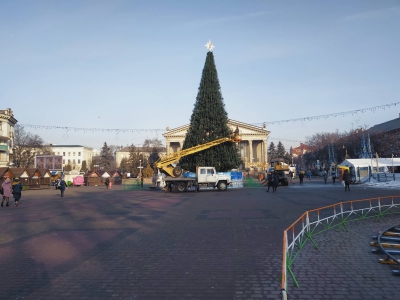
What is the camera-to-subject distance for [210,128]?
41.4 meters

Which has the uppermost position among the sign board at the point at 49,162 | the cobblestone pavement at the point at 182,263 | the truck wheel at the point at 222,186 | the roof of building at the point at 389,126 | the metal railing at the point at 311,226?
the roof of building at the point at 389,126

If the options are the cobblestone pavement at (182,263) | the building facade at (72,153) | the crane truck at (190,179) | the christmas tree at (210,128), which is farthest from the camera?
the building facade at (72,153)

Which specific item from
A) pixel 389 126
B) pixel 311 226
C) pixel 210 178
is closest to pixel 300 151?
pixel 389 126

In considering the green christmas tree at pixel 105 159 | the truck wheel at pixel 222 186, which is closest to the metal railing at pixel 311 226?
the truck wheel at pixel 222 186

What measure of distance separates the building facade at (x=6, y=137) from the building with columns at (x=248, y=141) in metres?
33.5

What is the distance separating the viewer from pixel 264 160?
291ft

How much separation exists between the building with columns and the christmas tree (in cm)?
4076

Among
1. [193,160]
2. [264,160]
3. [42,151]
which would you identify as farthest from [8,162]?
[264,160]

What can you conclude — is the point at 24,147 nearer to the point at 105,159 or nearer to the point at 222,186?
the point at 105,159

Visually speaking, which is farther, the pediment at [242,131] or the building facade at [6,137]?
the pediment at [242,131]

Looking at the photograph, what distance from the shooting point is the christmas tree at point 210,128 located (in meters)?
39.8

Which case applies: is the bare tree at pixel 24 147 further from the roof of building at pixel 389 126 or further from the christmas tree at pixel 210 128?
the roof of building at pixel 389 126

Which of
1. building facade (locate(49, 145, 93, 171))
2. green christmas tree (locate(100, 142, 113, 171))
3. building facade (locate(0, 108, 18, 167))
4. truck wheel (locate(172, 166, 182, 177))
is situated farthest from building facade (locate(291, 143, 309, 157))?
truck wheel (locate(172, 166, 182, 177))

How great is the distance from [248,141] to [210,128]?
2031 inches
